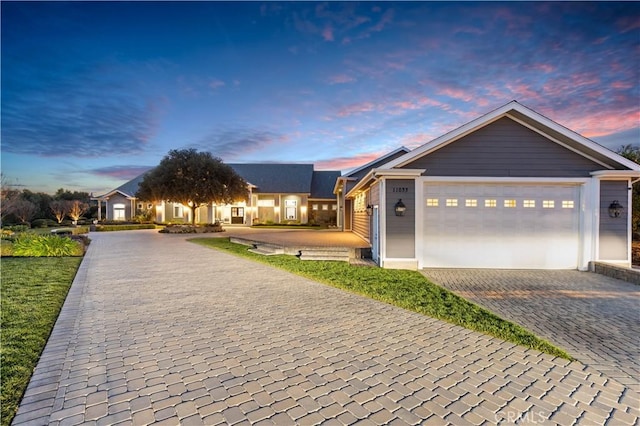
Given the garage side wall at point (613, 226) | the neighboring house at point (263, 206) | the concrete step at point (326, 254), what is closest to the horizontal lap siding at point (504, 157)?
the garage side wall at point (613, 226)

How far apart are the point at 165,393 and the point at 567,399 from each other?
3780mm

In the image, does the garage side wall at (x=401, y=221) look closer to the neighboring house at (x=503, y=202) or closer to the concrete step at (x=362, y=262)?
the neighboring house at (x=503, y=202)

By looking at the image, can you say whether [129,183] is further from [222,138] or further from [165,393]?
[165,393]

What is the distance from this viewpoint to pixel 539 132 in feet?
31.5

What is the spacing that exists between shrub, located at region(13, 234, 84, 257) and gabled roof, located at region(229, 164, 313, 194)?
20.8 m

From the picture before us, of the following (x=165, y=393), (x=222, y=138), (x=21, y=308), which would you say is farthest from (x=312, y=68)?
(x=222, y=138)

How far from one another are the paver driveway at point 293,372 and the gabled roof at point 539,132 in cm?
578

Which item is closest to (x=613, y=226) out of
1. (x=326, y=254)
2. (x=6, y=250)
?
(x=326, y=254)

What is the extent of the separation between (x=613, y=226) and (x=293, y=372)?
11.3 m

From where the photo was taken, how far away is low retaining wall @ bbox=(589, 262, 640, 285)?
794cm

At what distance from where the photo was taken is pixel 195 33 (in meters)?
11.9

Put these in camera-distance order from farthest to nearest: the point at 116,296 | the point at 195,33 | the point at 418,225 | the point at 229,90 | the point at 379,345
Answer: the point at 229,90 → the point at 195,33 → the point at 418,225 → the point at 116,296 → the point at 379,345

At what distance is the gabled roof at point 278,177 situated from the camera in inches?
1310

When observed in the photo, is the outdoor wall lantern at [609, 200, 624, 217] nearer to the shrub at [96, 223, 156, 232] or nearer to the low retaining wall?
the low retaining wall
